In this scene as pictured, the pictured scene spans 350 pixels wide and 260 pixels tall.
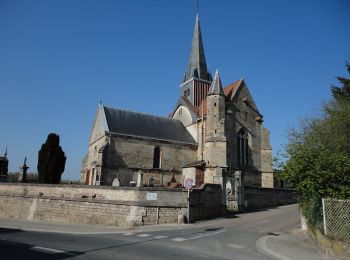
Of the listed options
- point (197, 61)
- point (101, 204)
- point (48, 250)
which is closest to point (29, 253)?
point (48, 250)

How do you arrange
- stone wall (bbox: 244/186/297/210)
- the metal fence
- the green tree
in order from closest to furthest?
the metal fence → the green tree → stone wall (bbox: 244/186/297/210)

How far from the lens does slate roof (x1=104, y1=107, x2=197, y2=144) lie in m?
30.5

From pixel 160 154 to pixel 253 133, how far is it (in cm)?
1024

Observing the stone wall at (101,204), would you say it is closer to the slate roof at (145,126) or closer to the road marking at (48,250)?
the road marking at (48,250)

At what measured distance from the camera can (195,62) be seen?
43344 millimetres

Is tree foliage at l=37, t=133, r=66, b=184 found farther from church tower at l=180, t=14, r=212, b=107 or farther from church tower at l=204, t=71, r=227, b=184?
church tower at l=180, t=14, r=212, b=107

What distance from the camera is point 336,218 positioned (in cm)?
979

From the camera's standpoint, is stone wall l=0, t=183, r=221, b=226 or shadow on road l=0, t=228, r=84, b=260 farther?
stone wall l=0, t=183, r=221, b=226

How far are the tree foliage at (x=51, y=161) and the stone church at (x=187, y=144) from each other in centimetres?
307

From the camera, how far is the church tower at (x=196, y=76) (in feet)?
136

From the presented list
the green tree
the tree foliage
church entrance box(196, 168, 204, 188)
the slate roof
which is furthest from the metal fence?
the tree foliage

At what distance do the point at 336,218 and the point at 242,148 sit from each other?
22557 mm

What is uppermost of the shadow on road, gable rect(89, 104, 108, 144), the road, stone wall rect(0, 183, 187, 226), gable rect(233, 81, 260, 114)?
Answer: gable rect(233, 81, 260, 114)

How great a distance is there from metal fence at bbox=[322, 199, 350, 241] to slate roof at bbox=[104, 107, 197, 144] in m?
21.9
